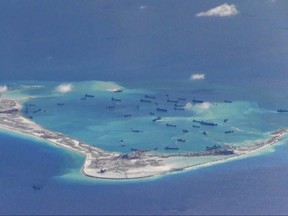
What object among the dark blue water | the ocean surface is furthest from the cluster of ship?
the dark blue water

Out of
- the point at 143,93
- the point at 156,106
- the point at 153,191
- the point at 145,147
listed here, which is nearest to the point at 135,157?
the point at 145,147

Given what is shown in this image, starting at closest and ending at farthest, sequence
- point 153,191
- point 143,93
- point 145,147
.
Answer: point 153,191
point 145,147
point 143,93

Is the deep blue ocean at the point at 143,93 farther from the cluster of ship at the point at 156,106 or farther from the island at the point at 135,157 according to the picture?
the island at the point at 135,157

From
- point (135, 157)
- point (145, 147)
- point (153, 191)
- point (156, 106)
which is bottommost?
point (153, 191)

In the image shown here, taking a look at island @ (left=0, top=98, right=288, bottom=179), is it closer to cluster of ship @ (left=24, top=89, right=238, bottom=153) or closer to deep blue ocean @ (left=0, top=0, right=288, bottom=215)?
deep blue ocean @ (left=0, top=0, right=288, bottom=215)

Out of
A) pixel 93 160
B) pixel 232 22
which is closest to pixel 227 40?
pixel 232 22

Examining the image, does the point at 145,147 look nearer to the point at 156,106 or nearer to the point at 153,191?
the point at 153,191
